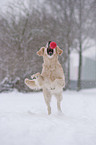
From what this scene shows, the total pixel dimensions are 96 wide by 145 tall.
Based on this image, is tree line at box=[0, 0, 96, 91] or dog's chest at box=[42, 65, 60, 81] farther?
tree line at box=[0, 0, 96, 91]

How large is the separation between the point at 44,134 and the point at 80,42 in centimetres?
1079

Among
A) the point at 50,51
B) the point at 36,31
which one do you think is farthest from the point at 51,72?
the point at 36,31

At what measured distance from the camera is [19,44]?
9.69 meters

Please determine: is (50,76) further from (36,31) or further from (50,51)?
(36,31)

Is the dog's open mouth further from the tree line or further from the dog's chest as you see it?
the tree line

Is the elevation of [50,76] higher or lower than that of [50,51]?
lower

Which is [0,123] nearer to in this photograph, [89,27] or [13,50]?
[13,50]

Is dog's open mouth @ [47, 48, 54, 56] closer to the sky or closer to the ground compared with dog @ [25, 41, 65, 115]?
closer to the sky

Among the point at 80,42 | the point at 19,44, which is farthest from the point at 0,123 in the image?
the point at 80,42

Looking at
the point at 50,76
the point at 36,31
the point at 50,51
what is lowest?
the point at 50,76

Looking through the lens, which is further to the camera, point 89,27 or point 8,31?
point 89,27

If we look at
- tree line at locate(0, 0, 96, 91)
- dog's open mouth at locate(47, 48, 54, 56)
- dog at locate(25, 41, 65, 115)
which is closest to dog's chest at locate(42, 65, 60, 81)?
dog at locate(25, 41, 65, 115)

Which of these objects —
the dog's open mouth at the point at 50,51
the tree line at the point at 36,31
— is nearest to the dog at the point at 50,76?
the dog's open mouth at the point at 50,51

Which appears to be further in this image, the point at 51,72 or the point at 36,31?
the point at 36,31
